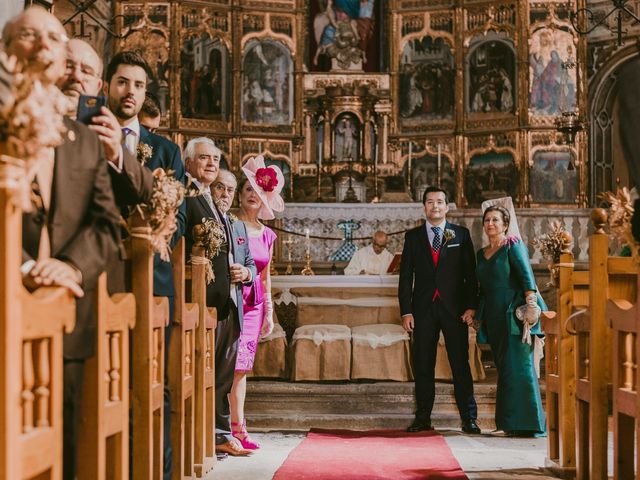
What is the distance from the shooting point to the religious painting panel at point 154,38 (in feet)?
38.3

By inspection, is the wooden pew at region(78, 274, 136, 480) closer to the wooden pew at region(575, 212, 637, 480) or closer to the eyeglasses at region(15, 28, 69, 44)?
the eyeglasses at region(15, 28, 69, 44)

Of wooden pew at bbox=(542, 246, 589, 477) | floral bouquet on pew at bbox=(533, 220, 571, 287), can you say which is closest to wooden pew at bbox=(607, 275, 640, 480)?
wooden pew at bbox=(542, 246, 589, 477)

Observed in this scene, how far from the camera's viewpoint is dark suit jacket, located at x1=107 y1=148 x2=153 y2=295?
3021mm

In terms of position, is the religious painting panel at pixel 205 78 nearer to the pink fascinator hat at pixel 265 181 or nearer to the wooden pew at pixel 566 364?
the pink fascinator hat at pixel 265 181

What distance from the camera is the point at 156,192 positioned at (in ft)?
10.8

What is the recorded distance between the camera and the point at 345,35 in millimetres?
12688

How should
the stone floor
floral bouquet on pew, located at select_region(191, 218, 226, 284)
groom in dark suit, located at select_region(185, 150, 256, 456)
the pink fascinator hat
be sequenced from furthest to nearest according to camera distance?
the pink fascinator hat → groom in dark suit, located at select_region(185, 150, 256, 456) → the stone floor → floral bouquet on pew, located at select_region(191, 218, 226, 284)

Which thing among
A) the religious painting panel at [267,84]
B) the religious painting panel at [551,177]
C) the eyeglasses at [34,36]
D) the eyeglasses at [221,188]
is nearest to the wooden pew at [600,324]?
the eyeglasses at [221,188]

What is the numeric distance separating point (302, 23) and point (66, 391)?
34.2 ft

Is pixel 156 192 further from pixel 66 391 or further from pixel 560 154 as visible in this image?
pixel 560 154

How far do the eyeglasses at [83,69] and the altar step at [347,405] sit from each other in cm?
388

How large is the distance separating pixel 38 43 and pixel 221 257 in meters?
2.76

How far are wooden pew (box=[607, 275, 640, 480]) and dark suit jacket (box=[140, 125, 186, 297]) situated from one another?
170 cm

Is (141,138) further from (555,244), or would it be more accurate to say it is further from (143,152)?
(555,244)
